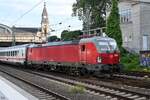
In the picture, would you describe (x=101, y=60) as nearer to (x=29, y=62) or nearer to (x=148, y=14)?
(x=29, y=62)

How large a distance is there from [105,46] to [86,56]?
158 cm

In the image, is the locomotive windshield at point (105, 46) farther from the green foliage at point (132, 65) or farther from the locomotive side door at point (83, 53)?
the green foliage at point (132, 65)

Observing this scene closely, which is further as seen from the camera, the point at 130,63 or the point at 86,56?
the point at 130,63

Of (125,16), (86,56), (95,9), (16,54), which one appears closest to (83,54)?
(86,56)

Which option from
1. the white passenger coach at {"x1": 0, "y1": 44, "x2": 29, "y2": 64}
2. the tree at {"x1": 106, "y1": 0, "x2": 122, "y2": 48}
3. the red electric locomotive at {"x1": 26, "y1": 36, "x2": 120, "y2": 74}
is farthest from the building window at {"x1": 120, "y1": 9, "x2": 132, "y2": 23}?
the red electric locomotive at {"x1": 26, "y1": 36, "x2": 120, "y2": 74}

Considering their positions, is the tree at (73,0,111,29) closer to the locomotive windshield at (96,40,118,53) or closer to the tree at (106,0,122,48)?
the tree at (106,0,122,48)

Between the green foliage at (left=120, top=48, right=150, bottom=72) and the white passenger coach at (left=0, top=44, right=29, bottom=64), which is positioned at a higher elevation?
the white passenger coach at (left=0, top=44, right=29, bottom=64)

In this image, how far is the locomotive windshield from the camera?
1126 inches

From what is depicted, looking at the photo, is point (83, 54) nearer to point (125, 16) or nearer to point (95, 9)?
point (125, 16)

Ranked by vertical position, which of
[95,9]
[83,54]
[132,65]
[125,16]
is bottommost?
[132,65]

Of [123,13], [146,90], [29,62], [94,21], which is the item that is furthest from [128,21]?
[146,90]

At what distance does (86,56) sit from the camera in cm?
2955

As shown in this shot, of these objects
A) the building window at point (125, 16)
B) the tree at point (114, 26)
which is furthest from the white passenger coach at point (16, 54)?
the building window at point (125, 16)

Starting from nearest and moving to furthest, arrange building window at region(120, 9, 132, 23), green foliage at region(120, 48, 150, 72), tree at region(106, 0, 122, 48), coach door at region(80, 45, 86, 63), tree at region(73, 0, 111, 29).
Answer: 1. coach door at region(80, 45, 86, 63)
2. green foliage at region(120, 48, 150, 72)
3. tree at region(106, 0, 122, 48)
4. building window at region(120, 9, 132, 23)
5. tree at region(73, 0, 111, 29)
